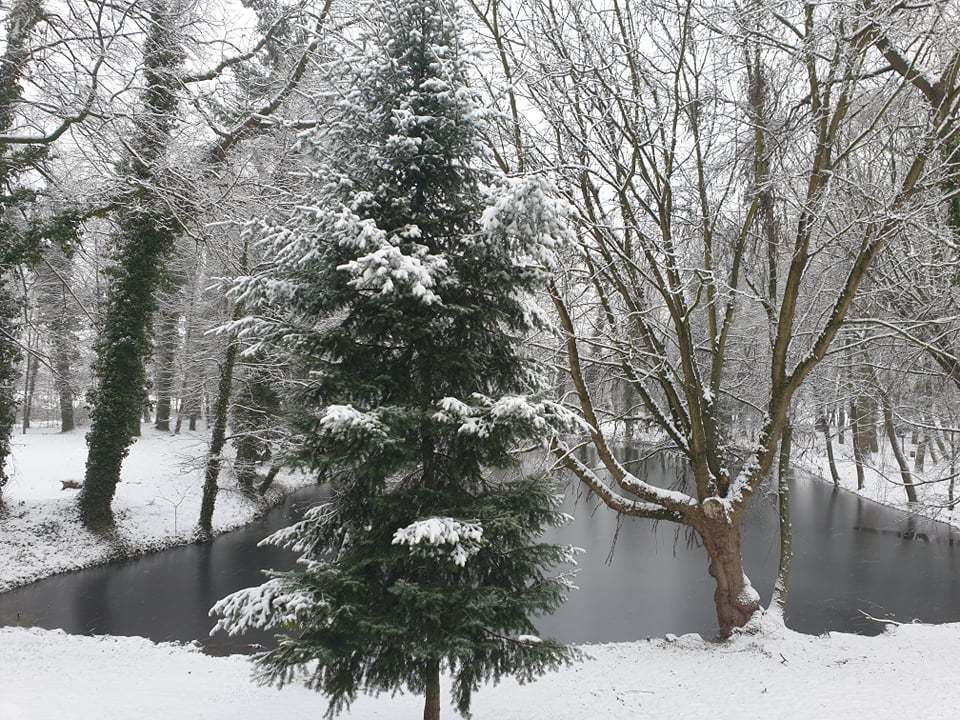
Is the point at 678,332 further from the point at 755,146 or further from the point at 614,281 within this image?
the point at 755,146

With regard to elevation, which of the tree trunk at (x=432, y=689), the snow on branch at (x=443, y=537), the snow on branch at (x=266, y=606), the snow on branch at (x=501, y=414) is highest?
the snow on branch at (x=501, y=414)

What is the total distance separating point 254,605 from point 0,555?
33.4 feet

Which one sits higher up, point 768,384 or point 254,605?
point 768,384

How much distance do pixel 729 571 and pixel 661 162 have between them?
17.7ft

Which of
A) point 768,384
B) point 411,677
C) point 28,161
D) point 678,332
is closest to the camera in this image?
point 411,677

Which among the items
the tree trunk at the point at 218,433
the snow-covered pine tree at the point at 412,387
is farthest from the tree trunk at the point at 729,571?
the tree trunk at the point at 218,433

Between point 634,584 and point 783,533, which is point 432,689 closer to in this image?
point 783,533

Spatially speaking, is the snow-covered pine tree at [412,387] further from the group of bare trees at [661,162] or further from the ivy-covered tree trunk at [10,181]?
the ivy-covered tree trunk at [10,181]

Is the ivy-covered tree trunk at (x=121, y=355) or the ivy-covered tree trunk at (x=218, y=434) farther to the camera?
the ivy-covered tree trunk at (x=218, y=434)

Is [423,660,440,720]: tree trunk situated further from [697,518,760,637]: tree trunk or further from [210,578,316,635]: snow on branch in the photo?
[697,518,760,637]: tree trunk

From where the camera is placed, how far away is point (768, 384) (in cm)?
959

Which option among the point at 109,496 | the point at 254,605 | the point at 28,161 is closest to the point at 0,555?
the point at 109,496

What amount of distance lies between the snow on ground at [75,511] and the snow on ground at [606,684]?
4.28m

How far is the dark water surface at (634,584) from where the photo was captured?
9.93 metres
